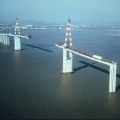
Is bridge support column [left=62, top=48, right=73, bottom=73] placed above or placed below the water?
above

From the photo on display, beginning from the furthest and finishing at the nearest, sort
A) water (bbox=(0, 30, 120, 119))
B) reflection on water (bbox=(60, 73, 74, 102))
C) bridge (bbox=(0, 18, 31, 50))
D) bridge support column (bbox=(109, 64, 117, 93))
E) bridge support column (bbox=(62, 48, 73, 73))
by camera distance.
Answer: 1. bridge (bbox=(0, 18, 31, 50))
2. bridge support column (bbox=(62, 48, 73, 73))
3. bridge support column (bbox=(109, 64, 117, 93))
4. reflection on water (bbox=(60, 73, 74, 102))
5. water (bbox=(0, 30, 120, 119))

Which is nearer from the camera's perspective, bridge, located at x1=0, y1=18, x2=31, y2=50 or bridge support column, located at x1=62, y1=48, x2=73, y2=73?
bridge support column, located at x1=62, y1=48, x2=73, y2=73

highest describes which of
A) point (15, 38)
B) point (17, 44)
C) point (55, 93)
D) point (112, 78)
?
point (15, 38)

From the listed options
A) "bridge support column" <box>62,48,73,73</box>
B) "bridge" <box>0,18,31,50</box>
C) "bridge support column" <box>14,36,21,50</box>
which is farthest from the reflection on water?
"bridge support column" <box>14,36,21,50</box>

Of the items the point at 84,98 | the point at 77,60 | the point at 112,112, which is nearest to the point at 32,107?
the point at 84,98

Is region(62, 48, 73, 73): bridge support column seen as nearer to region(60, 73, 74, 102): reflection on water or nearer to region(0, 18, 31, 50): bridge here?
region(60, 73, 74, 102): reflection on water

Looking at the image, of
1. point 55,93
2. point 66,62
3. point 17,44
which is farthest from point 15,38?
point 55,93

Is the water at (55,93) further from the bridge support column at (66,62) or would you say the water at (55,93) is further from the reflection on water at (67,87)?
the bridge support column at (66,62)

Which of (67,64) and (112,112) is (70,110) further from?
(67,64)

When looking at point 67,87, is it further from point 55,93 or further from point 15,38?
point 15,38

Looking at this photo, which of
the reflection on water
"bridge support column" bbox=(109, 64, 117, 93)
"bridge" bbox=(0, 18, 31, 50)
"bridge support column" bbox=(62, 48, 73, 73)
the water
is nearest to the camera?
the water

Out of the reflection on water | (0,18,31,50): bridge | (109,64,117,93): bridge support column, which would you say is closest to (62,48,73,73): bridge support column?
the reflection on water
